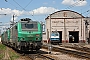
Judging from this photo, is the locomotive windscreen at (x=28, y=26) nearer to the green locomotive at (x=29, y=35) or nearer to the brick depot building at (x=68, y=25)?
the green locomotive at (x=29, y=35)

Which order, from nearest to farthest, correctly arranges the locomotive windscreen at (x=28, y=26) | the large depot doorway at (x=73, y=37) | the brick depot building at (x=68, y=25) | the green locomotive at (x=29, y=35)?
the green locomotive at (x=29, y=35) < the locomotive windscreen at (x=28, y=26) < the brick depot building at (x=68, y=25) < the large depot doorway at (x=73, y=37)

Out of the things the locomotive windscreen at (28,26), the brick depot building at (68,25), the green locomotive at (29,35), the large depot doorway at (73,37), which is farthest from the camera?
the large depot doorway at (73,37)

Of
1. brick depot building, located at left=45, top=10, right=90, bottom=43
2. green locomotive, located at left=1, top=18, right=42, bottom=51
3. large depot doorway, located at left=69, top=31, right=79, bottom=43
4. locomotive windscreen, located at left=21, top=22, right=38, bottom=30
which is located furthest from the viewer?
large depot doorway, located at left=69, top=31, right=79, bottom=43

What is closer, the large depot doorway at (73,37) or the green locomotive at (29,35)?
the green locomotive at (29,35)

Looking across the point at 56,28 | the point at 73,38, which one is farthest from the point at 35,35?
the point at 73,38

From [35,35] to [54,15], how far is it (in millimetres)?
40539

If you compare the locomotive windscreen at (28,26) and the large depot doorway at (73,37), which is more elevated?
the locomotive windscreen at (28,26)

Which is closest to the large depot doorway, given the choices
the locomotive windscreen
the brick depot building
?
the brick depot building

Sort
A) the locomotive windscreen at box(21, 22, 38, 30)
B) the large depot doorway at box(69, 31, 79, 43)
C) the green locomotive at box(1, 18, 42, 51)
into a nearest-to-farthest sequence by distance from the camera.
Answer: the green locomotive at box(1, 18, 42, 51) → the locomotive windscreen at box(21, 22, 38, 30) → the large depot doorway at box(69, 31, 79, 43)

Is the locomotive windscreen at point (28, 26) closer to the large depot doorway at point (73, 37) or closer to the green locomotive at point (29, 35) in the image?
the green locomotive at point (29, 35)

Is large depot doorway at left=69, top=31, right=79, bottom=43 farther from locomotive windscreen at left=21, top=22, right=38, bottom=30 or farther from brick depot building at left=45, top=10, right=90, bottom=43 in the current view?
locomotive windscreen at left=21, top=22, right=38, bottom=30

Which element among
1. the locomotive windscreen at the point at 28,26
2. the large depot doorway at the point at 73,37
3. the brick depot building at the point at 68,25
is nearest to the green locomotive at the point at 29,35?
the locomotive windscreen at the point at 28,26

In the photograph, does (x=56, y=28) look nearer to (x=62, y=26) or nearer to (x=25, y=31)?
(x=62, y=26)

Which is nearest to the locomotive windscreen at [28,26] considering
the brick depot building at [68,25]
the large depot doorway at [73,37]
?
the brick depot building at [68,25]
